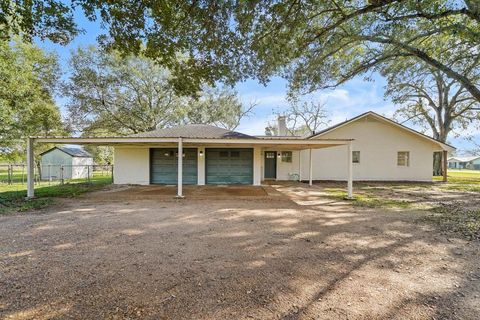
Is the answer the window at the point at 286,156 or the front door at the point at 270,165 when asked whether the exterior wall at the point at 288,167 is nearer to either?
the window at the point at 286,156

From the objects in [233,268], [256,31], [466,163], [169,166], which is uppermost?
[256,31]

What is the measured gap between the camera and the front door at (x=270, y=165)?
54.7 feet

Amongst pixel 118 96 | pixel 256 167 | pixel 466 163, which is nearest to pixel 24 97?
pixel 118 96

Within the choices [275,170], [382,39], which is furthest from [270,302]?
[275,170]

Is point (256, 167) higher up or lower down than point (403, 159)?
lower down

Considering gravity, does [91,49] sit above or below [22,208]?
above

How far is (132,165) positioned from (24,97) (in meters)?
8.35

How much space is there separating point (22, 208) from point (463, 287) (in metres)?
9.82

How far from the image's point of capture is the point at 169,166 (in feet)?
44.0

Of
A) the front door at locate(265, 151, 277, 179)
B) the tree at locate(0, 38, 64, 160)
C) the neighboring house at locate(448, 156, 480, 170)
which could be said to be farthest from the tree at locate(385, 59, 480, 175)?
the neighboring house at locate(448, 156, 480, 170)

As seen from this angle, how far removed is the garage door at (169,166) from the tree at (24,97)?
27.7ft

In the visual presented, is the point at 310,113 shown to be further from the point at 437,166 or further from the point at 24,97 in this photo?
the point at 24,97

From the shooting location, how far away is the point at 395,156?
16141 millimetres

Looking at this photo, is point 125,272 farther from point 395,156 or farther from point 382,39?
point 395,156
